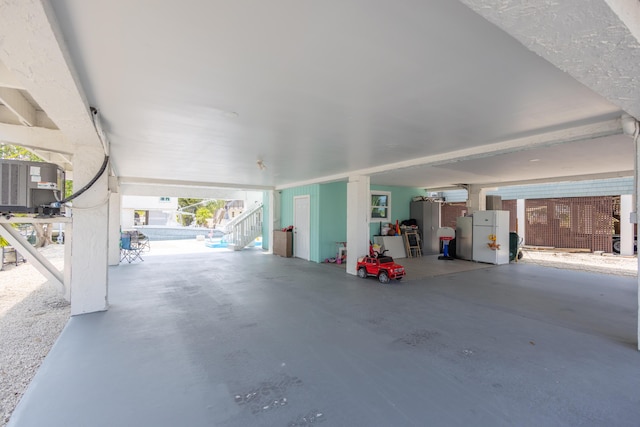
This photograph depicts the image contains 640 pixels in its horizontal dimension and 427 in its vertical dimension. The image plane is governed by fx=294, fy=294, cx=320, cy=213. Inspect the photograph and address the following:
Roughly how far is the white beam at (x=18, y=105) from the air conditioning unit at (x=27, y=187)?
0.61 metres

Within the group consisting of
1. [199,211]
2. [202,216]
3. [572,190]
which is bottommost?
[202,216]

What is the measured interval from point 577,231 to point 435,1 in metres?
14.4

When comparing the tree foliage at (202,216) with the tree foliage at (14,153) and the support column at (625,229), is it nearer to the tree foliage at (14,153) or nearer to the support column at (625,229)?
the tree foliage at (14,153)

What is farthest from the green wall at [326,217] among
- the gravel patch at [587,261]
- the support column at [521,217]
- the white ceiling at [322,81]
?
the support column at [521,217]

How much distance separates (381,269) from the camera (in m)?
6.54

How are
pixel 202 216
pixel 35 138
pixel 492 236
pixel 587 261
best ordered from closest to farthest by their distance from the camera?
pixel 35 138
pixel 492 236
pixel 587 261
pixel 202 216

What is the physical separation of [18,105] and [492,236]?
10577 millimetres

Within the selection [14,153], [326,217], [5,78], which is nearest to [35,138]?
[5,78]

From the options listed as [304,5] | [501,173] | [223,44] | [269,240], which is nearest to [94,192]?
[223,44]

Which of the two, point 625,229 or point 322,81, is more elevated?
point 322,81

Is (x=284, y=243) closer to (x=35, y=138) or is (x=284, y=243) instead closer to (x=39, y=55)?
(x=35, y=138)

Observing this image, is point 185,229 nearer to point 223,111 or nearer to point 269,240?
point 269,240

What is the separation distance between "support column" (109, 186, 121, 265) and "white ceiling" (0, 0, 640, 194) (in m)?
4.04

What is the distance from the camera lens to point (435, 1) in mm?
1642
